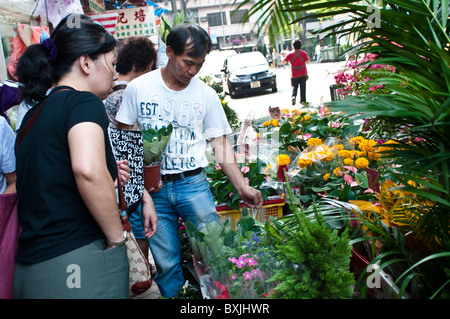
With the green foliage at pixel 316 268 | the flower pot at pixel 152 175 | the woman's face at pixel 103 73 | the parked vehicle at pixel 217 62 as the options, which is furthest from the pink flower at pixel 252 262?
the parked vehicle at pixel 217 62

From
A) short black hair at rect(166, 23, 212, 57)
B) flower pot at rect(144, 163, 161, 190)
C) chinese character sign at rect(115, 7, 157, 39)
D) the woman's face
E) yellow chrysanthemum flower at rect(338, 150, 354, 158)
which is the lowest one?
yellow chrysanthemum flower at rect(338, 150, 354, 158)

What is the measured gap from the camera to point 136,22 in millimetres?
8508

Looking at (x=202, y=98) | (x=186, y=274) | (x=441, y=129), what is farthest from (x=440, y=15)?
(x=186, y=274)

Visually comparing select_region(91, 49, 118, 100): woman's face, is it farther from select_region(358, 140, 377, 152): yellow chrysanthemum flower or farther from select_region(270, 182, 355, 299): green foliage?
select_region(358, 140, 377, 152): yellow chrysanthemum flower

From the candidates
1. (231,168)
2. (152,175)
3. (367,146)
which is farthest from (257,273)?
(367,146)

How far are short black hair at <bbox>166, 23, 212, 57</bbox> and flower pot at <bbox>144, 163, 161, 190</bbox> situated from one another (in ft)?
2.40

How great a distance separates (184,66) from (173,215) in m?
0.97

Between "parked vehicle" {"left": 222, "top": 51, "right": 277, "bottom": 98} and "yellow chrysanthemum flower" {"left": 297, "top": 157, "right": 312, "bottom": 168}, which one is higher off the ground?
"parked vehicle" {"left": 222, "top": 51, "right": 277, "bottom": 98}

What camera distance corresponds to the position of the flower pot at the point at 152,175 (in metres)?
→ 2.57

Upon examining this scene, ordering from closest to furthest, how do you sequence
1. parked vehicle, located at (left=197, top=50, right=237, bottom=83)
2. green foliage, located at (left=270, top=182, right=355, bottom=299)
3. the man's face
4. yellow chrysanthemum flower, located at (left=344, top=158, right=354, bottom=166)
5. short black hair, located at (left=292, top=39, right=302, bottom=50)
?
green foliage, located at (left=270, top=182, right=355, bottom=299) < the man's face < yellow chrysanthemum flower, located at (left=344, top=158, right=354, bottom=166) < short black hair, located at (left=292, top=39, right=302, bottom=50) < parked vehicle, located at (left=197, top=50, right=237, bottom=83)

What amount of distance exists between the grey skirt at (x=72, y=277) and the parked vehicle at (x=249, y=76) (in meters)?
16.8

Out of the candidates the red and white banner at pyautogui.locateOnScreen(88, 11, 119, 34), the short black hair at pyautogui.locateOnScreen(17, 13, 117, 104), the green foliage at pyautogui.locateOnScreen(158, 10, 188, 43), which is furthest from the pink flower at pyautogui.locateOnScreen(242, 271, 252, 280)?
the red and white banner at pyautogui.locateOnScreen(88, 11, 119, 34)

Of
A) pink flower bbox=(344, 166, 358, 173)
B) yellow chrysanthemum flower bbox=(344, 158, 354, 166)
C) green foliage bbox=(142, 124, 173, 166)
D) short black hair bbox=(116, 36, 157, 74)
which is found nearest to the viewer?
green foliage bbox=(142, 124, 173, 166)

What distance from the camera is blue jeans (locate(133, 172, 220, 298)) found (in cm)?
280
